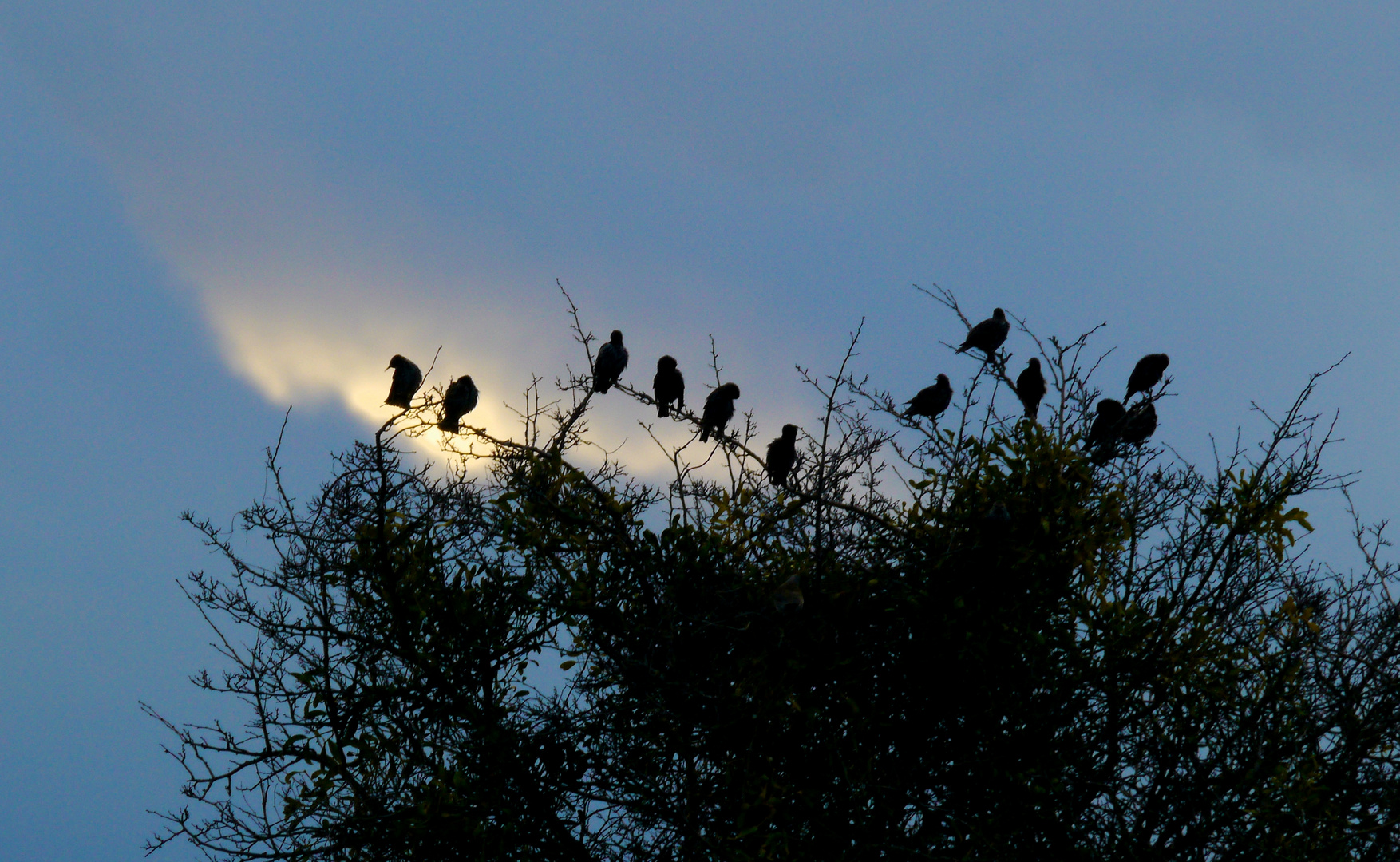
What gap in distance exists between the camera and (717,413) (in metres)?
8.24

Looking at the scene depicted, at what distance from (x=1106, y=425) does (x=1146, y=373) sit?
2.38m

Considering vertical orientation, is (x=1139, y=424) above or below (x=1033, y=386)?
below

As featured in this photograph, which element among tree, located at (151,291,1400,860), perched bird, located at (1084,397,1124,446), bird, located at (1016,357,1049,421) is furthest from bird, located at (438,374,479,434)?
bird, located at (1016,357,1049,421)

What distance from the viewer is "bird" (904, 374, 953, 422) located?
9.84 m

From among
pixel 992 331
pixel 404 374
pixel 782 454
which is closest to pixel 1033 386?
pixel 992 331

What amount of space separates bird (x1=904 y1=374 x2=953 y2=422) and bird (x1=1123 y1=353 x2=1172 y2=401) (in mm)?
1734

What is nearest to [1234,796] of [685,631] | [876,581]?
[876,581]

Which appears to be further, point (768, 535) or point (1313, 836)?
point (768, 535)

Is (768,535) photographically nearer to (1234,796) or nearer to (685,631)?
(685,631)

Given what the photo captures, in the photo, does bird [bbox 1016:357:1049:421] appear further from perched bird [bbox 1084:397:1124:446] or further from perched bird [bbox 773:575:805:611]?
perched bird [bbox 773:575:805:611]

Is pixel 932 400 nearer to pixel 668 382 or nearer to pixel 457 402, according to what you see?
pixel 668 382

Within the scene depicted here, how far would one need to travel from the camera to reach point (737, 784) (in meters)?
5.48

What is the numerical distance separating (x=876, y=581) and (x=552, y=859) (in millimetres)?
2449

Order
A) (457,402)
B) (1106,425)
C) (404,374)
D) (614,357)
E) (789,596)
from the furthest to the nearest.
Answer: (614,357) < (404,374) < (1106,425) < (457,402) < (789,596)
